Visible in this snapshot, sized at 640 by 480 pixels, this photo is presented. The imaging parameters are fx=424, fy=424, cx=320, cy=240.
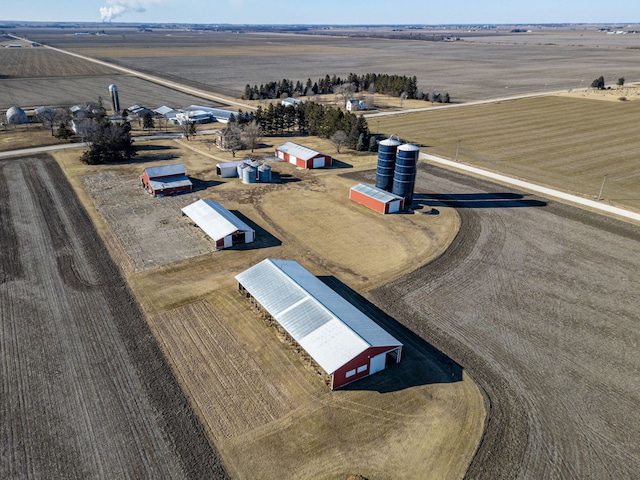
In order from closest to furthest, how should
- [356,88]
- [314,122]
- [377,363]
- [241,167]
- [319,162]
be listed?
[377,363], [241,167], [319,162], [314,122], [356,88]

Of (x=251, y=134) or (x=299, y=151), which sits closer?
(x=299, y=151)

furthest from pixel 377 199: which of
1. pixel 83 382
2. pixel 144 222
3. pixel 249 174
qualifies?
pixel 83 382

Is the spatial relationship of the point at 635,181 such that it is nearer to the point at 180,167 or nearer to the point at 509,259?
the point at 509,259

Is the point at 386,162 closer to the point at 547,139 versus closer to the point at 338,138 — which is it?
the point at 338,138

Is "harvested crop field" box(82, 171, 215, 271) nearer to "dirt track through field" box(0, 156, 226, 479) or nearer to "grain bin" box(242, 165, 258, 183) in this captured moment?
"dirt track through field" box(0, 156, 226, 479)

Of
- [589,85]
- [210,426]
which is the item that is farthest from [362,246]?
[589,85]

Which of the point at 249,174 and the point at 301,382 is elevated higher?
the point at 249,174
